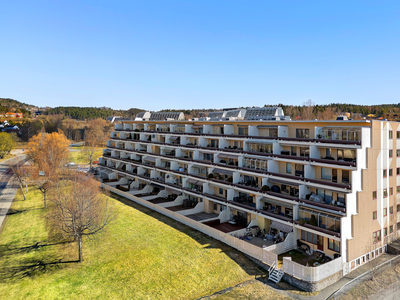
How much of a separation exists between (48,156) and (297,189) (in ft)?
215

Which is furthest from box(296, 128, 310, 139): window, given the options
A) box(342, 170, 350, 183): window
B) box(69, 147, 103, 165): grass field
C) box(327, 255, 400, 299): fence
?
box(69, 147, 103, 165): grass field

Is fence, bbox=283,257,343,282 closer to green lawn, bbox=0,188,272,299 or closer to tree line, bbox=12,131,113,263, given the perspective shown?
green lawn, bbox=0,188,272,299

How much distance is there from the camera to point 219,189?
173 ft

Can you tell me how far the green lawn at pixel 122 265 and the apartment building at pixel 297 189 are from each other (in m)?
4.12

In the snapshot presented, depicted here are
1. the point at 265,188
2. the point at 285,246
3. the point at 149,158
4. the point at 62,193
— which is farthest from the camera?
the point at 149,158

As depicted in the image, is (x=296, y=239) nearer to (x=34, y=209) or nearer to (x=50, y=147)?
(x=34, y=209)

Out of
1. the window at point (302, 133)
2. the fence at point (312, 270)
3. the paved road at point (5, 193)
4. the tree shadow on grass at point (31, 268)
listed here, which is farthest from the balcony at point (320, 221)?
the paved road at point (5, 193)

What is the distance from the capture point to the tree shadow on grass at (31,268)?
31.8m

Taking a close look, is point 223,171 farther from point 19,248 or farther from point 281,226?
point 19,248

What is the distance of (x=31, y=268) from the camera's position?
1304 inches

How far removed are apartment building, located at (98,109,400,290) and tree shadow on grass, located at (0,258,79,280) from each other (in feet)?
66.4

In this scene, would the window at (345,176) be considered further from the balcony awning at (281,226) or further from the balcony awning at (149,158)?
the balcony awning at (149,158)

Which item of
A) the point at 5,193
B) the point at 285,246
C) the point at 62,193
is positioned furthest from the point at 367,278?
the point at 5,193

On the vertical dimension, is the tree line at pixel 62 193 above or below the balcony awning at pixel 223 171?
below
